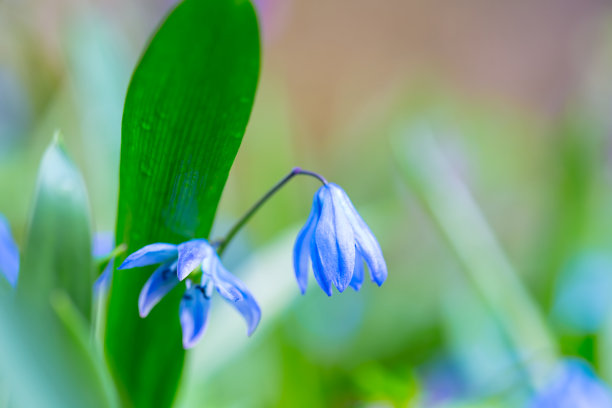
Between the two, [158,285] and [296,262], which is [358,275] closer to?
[296,262]

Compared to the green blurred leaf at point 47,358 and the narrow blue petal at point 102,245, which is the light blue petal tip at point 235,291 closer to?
the green blurred leaf at point 47,358

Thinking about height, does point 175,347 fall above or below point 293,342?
above

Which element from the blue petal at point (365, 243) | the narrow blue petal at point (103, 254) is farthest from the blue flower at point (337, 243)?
the narrow blue petal at point (103, 254)

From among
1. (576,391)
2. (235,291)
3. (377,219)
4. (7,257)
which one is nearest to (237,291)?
(235,291)

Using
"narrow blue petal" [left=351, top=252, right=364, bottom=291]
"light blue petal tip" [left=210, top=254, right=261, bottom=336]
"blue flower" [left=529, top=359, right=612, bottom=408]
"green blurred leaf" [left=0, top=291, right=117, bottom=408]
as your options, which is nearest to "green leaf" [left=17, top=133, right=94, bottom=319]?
"green blurred leaf" [left=0, top=291, right=117, bottom=408]

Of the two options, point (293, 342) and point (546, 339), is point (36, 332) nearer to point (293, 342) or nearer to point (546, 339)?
point (293, 342)

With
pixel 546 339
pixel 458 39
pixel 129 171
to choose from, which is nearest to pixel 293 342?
pixel 546 339

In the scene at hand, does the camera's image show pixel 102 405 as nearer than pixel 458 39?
Yes

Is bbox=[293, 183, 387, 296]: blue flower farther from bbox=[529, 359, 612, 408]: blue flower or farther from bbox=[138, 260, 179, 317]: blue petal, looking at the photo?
bbox=[529, 359, 612, 408]: blue flower

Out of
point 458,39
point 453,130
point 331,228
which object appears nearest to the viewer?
point 331,228
